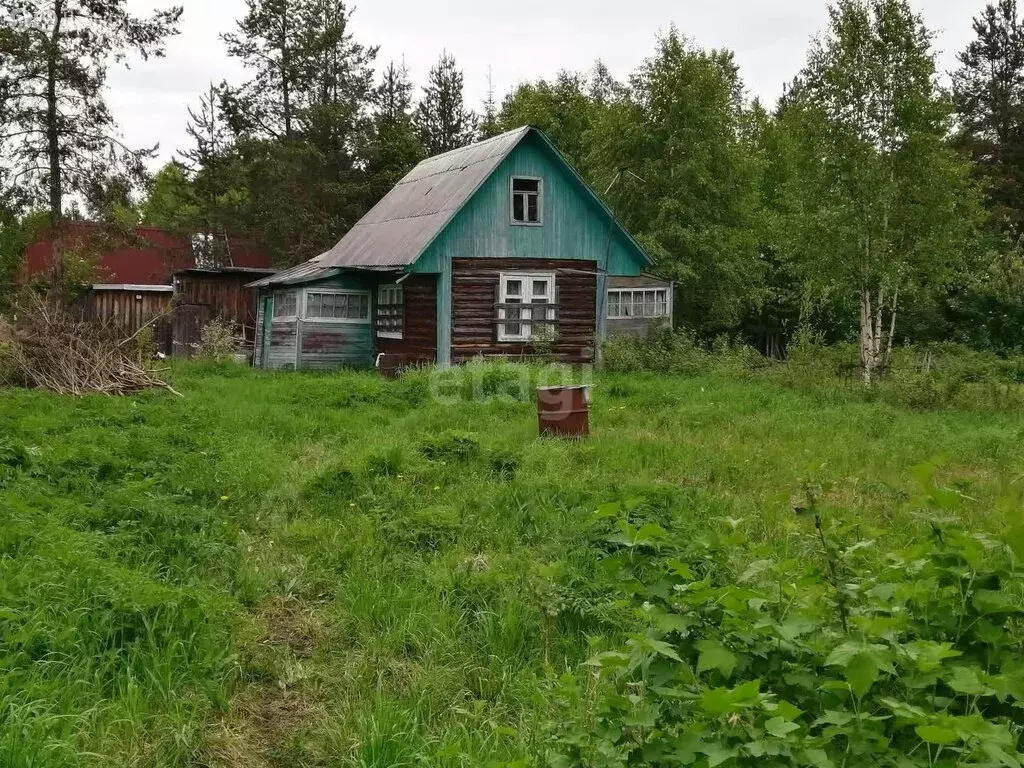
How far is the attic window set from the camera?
787 inches

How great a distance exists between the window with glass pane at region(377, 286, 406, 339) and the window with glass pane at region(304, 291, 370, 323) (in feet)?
1.47

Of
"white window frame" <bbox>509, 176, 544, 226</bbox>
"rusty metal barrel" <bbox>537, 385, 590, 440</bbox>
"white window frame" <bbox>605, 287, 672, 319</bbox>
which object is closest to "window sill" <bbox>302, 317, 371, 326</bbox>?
"white window frame" <bbox>509, 176, 544, 226</bbox>

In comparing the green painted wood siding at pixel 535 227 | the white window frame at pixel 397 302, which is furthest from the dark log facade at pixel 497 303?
the white window frame at pixel 397 302

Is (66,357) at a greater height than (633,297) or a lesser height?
lesser

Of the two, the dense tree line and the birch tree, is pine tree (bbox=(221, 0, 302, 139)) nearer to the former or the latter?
the dense tree line

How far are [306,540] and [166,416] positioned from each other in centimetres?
575

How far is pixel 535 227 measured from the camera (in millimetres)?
20000

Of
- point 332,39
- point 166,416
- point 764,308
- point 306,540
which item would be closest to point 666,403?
point 166,416

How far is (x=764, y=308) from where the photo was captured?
31344 millimetres

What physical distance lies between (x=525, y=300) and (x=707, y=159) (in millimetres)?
11591

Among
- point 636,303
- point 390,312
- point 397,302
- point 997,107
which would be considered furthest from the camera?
point 997,107

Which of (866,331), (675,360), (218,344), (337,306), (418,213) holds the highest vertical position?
(418,213)

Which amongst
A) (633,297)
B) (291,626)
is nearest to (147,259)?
(633,297)

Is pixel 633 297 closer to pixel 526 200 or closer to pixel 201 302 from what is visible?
pixel 526 200
